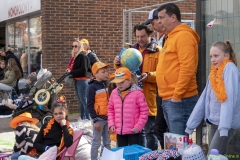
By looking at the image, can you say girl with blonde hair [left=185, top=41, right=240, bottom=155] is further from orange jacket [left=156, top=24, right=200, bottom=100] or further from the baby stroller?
the baby stroller

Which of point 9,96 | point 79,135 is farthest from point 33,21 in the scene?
point 79,135

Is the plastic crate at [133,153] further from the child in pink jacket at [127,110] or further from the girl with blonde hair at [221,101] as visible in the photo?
the girl with blonde hair at [221,101]

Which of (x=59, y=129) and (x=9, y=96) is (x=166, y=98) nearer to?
(x=59, y=129)

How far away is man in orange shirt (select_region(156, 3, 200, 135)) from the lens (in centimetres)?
578

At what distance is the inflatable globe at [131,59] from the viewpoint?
6570 millimetres

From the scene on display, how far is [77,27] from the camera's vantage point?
45.5ft

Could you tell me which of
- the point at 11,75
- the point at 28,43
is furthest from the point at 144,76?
the point at 28,43

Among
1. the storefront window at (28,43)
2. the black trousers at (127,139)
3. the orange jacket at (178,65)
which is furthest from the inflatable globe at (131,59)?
the storefront window at (28,43)

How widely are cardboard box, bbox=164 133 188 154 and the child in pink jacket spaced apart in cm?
55

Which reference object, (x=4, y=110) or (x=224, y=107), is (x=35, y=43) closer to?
(x=4, y=110)

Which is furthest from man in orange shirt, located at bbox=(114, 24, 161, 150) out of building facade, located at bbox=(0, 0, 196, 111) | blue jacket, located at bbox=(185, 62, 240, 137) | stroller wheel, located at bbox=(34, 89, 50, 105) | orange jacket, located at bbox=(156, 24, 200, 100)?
building facade, located at bbox=(0, 0, 196, 111)

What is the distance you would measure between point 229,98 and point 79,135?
269cm

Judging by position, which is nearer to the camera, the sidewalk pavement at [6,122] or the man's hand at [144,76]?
the man's hand at [144,76]

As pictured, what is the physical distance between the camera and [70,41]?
1384cm
